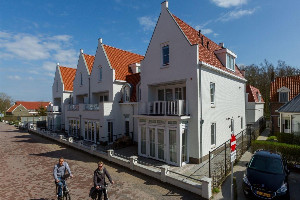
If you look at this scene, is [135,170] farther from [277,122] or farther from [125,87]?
[277,122]

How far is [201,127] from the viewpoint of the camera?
12.7 meters

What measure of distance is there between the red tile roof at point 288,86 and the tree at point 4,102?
94373 mm

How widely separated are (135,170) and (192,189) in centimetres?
428

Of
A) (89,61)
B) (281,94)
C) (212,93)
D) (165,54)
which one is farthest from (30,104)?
(281,94)

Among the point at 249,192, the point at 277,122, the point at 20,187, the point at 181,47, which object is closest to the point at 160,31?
the point at 181,47

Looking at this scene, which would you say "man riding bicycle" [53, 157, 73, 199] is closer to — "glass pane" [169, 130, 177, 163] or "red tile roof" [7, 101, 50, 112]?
"glass pane" [169, 130, 177, 163]

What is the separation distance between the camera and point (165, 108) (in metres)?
13.0

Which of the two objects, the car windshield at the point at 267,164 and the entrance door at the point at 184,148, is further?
the entrance door at the point at 184,148

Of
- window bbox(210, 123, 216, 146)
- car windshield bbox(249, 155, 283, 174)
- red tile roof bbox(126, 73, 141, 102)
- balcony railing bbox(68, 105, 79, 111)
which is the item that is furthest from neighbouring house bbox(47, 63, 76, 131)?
car windshield bbox(249, 155, 283, 174)

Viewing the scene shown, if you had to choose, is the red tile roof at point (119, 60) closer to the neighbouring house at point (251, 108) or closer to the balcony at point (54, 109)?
the balcony at point (54, 109)

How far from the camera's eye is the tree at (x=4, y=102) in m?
78.4

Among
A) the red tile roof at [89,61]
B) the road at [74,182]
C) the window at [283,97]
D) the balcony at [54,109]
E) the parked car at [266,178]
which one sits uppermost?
the red tile roof at [89,61]

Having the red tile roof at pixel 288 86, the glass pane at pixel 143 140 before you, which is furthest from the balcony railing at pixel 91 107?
the red tile roof at pixel 288 86

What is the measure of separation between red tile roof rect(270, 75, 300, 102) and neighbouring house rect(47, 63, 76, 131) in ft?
95.7
